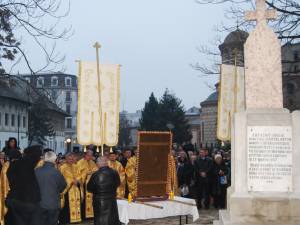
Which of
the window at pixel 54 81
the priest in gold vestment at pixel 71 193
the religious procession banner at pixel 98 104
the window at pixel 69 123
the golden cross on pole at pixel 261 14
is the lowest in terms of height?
the priest in gold vestment at pixel 71 193

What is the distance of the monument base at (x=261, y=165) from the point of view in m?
7.90

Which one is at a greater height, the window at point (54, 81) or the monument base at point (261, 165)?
the window at point (54, 81)

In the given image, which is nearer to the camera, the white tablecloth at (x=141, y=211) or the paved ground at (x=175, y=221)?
the white tablecloth at (x=141, y=211)

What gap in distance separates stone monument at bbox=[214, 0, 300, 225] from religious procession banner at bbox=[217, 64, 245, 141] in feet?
17.8

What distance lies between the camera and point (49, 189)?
360 inches

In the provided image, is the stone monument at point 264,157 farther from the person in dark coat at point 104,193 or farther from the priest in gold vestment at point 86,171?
the priest in gold vestment at point 86,171

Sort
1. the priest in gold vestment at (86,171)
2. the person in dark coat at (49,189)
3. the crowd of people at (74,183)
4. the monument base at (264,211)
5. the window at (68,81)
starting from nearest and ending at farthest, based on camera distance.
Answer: the monument base at (264,211) < the crowd of people at (74,183) < the person in dark coat at (49,189) < the priest in gold vestment at (86,171) < the window at (68,81)

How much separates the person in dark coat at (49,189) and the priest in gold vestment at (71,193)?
4.58 m

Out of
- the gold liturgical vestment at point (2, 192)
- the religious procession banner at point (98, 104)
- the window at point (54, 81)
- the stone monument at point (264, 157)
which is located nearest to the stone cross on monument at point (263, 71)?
the stone monument at point (264, 157)

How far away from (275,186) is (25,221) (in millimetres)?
4049

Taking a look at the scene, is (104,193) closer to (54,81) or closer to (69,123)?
(69,123)

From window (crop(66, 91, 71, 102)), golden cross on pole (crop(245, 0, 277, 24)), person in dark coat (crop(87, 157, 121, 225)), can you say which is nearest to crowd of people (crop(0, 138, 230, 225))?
person in dark coat (crop(87, 157, 121, 225))

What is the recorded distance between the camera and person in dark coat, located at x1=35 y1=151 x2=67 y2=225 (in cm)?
912

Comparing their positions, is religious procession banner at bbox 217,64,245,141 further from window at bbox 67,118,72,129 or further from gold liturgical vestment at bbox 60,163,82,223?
window at bbox 67,118,72,129
